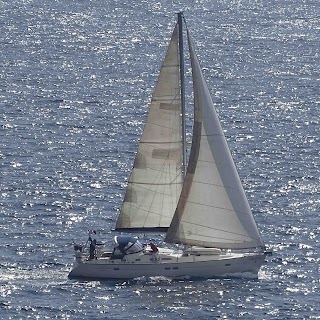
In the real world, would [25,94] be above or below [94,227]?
above

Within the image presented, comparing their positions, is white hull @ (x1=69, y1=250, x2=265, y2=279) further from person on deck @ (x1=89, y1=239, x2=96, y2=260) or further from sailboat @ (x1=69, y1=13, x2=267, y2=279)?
person on deck @ (x1=89, y1=239, x2=96, y2=260)

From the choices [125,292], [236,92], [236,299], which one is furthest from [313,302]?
[236,92]

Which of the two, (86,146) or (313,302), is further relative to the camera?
(86,146)

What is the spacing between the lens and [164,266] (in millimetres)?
106438

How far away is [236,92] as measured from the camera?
551 feet

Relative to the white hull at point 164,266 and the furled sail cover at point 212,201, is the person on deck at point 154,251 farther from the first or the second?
the furled sail cover at point 212,201

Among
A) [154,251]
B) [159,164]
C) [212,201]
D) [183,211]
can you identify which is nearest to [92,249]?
[154,251]

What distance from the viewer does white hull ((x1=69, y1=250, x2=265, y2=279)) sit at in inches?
4193

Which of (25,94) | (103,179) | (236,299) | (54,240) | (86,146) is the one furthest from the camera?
(25,94)

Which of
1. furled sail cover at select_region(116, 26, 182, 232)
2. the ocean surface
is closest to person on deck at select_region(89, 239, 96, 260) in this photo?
the ocean surface

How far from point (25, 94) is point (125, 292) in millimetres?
64744

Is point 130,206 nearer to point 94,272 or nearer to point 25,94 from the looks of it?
point 94,272

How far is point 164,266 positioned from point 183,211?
12.7ft

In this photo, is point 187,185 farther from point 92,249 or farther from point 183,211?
point 92,249
